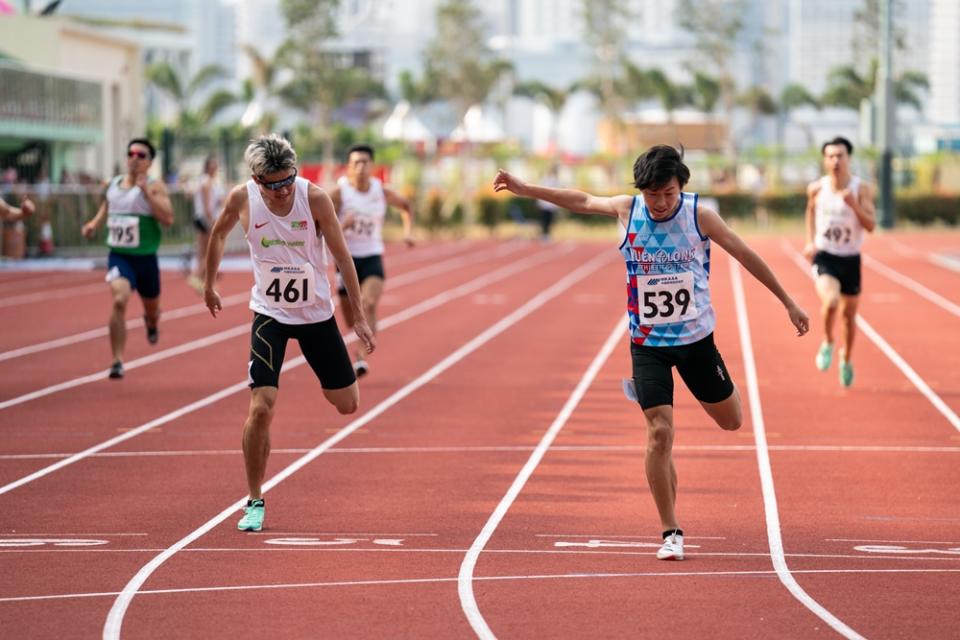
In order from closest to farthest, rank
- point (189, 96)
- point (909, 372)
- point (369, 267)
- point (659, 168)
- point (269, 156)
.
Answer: point (659, 168)
point (269, 156)
point (369, 267)
point (909, 372)
point (189, 96)

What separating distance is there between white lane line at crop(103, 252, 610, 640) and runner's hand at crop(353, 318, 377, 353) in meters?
1.11

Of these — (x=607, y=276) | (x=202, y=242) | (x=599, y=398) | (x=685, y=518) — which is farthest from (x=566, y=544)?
(x=607, y=276)

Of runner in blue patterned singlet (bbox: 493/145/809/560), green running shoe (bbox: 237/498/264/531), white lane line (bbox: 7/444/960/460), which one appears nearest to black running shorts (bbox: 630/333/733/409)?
runner in blue patterned singlet (bbox: 493/145/809/560)

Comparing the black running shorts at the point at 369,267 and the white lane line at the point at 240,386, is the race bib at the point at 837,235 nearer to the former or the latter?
the black running shorts at the point at 369,267

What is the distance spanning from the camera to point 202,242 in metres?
26.3

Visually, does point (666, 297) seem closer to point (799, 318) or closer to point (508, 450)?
point (799, 318)

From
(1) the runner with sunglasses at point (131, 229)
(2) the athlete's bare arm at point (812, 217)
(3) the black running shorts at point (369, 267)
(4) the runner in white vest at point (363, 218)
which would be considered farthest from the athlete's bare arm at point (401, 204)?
(2) the athlete's bare arm at point (812, 217)

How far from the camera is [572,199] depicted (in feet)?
26.0

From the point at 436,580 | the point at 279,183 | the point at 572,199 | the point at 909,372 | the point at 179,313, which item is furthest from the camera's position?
the point at 179,313

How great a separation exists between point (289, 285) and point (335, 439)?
319cm

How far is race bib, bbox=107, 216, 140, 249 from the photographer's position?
14547 mm

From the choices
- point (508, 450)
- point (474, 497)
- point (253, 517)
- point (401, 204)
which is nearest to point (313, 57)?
point (401, 204)

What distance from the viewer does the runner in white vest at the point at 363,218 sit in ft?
48.6

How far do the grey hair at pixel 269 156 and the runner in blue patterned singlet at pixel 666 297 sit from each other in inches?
41.2
